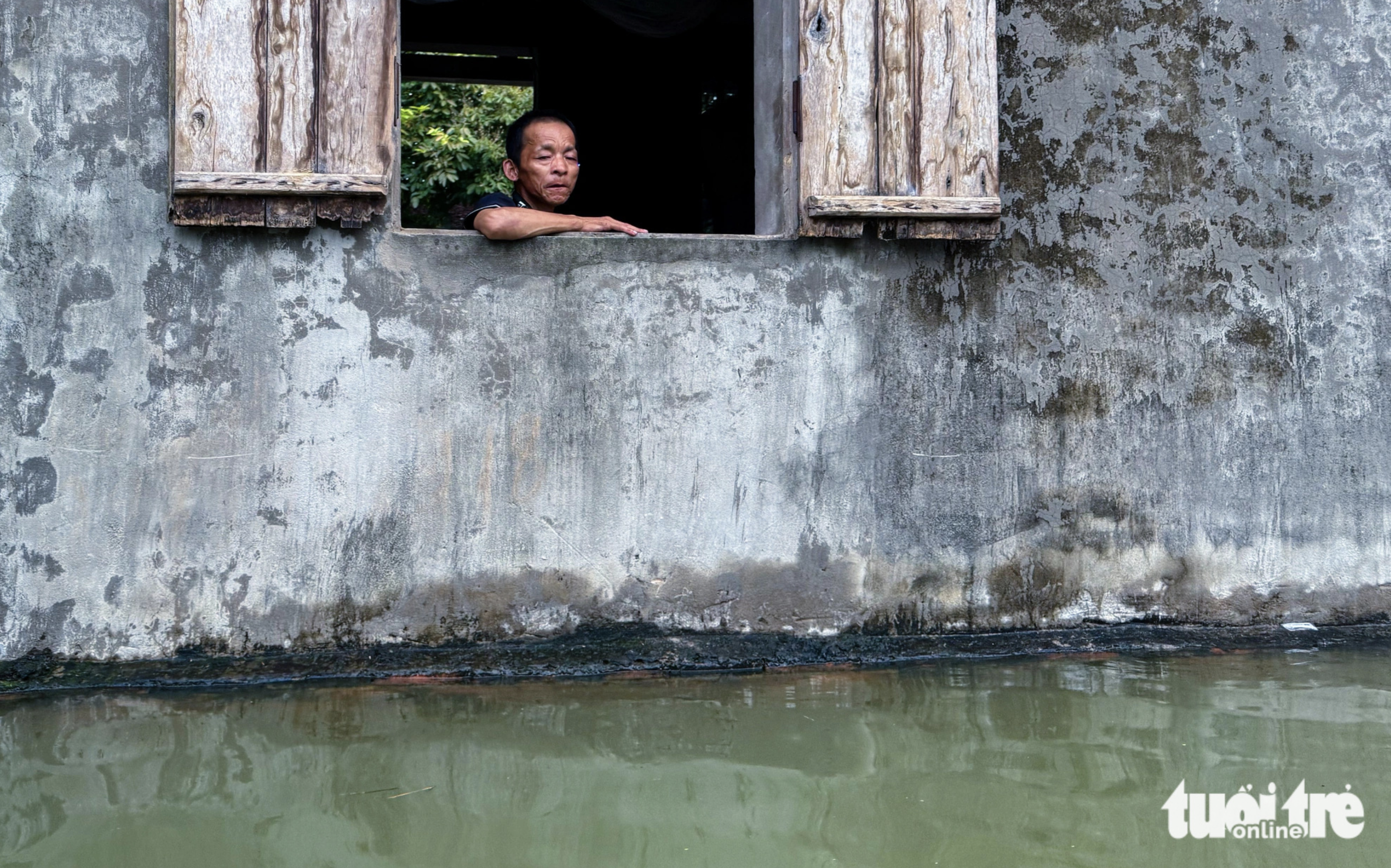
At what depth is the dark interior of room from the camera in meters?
7.43

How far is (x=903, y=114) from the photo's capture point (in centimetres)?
321

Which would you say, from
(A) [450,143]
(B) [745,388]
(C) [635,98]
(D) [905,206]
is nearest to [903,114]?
(D) [905,206]

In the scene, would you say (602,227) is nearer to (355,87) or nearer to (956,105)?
(355,87)

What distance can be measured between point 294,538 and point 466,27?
17.3 ft

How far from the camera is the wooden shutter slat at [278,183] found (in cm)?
288

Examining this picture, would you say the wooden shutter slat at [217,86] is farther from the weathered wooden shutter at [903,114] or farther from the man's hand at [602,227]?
the weathered wooden shutter at [903,114]

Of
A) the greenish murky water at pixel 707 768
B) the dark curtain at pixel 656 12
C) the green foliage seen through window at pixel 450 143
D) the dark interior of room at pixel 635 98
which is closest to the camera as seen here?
the greenish murky water at pixel 707 768

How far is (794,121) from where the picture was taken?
3.22 m

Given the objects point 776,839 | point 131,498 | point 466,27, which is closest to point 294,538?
point 131,498

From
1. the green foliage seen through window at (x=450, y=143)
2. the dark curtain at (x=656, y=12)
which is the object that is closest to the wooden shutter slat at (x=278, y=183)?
the dark curtain at (x=656, y=12)

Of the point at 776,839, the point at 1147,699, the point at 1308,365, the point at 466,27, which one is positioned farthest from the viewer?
the point at 466,27

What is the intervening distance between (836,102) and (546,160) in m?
0.92

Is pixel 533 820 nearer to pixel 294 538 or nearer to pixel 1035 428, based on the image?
pixel 294 538

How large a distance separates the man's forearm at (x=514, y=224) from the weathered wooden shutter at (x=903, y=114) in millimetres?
676
